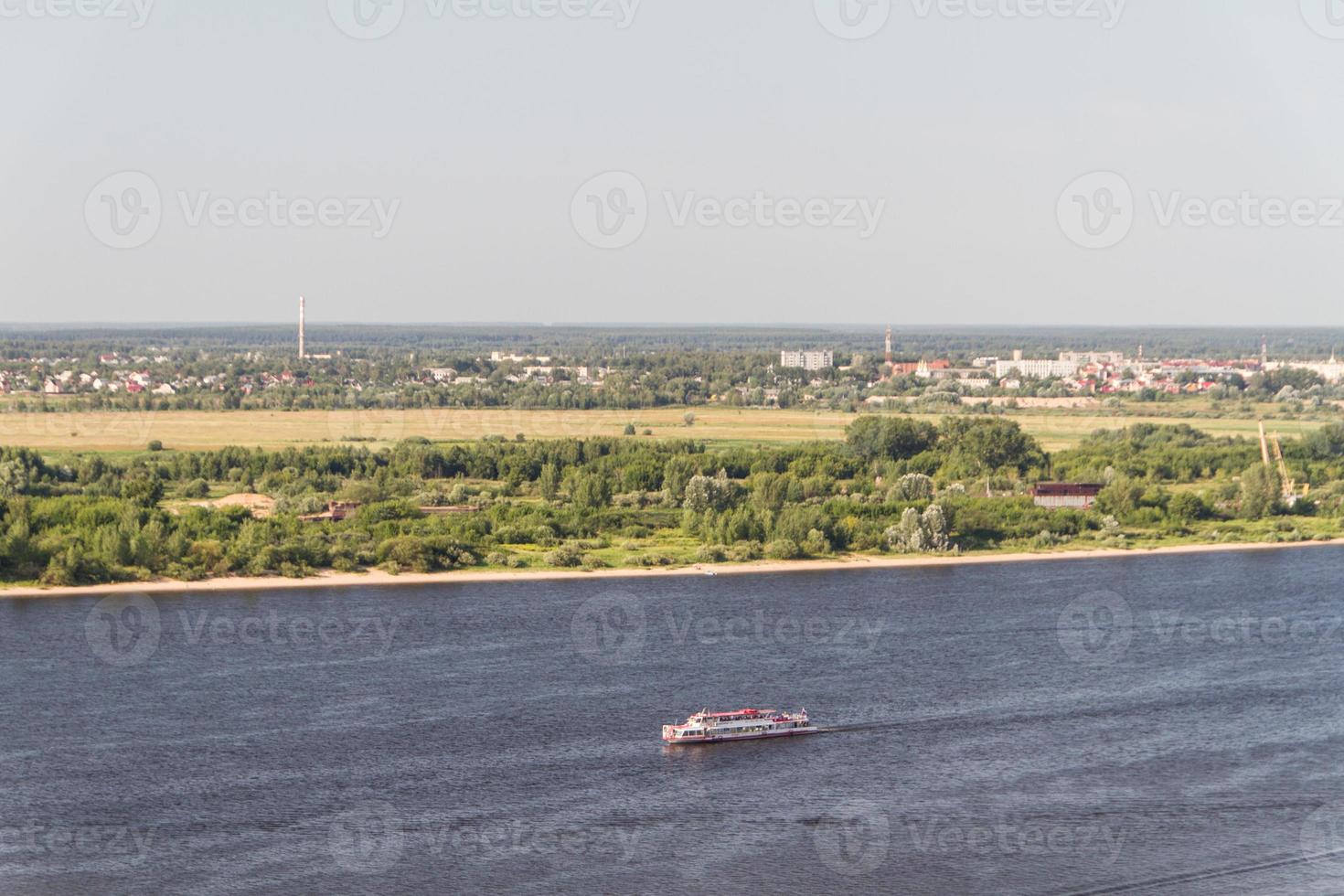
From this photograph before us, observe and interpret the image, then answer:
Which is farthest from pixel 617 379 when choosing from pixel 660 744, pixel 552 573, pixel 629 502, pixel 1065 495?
pixel 660 744

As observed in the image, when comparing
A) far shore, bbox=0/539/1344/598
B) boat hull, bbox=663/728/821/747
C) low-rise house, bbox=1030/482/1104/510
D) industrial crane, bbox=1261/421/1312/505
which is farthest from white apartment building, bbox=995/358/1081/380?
boat hull, bbox=663/728/821/747

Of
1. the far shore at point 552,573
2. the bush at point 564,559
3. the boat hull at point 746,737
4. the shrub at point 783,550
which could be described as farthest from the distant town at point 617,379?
the boat hull at point 746,737

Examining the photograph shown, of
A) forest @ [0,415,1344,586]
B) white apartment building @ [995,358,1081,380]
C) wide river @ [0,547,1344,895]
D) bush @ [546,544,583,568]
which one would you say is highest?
white apartment building @ [995,358,1081,380]

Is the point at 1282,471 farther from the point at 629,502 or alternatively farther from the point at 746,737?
the point at 746,737

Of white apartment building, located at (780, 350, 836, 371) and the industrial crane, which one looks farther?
white apartment building, located at (780, 350, 836, 371)

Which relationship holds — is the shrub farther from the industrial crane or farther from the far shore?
the industrial crane
